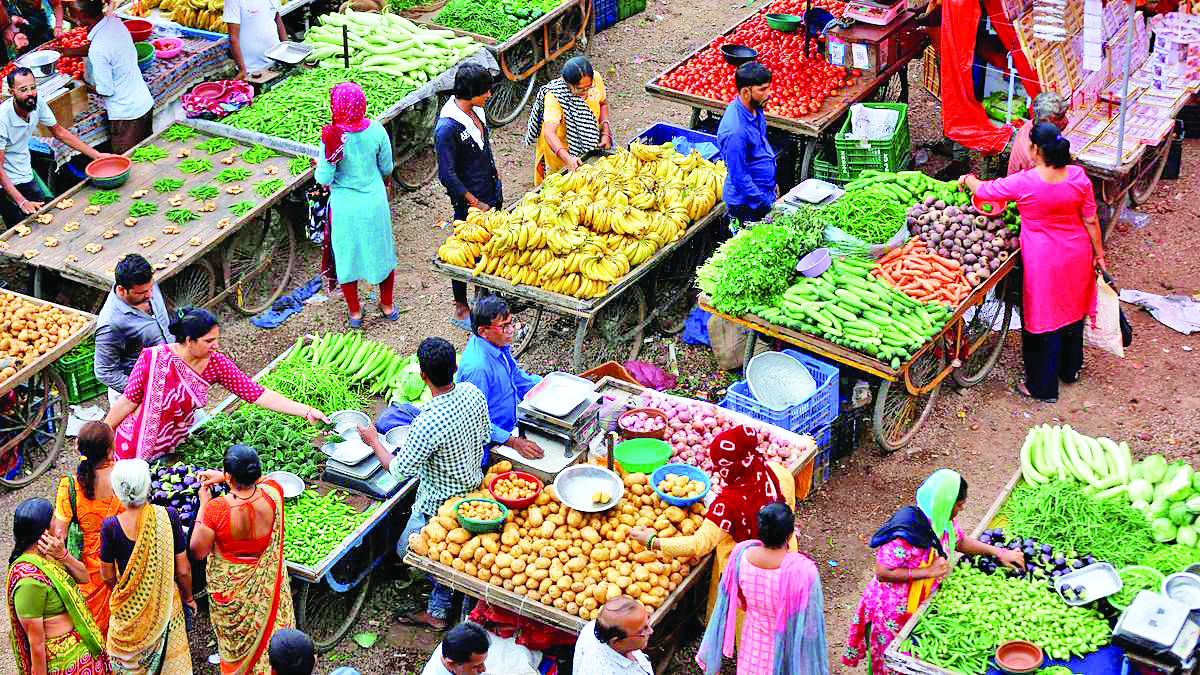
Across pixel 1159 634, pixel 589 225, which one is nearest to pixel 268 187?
pixel 589 225

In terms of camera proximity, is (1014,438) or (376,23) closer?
(1014,438)

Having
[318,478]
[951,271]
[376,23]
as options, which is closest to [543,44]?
[376,23]

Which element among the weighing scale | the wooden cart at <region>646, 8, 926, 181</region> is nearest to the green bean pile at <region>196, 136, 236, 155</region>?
the wooden cart at <region>646, 8, 926, 181</region>

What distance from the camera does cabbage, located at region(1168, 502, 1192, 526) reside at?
22.9ft

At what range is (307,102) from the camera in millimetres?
11312

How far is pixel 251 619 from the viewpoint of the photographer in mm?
6570

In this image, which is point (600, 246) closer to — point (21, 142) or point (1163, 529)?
point (1163, 529)

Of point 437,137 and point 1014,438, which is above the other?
point 437,137

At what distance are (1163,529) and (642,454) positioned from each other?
2.70 meters

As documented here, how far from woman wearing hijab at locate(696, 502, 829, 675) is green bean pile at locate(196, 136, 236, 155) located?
20.5ft

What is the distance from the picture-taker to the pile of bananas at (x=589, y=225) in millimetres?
8875

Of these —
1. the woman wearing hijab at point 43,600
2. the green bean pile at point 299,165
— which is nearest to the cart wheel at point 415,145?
the green bean pile at point 299,165

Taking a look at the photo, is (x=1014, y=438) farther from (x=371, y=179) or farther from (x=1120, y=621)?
(x=371, y=179)

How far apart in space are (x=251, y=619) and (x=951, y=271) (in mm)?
4794
